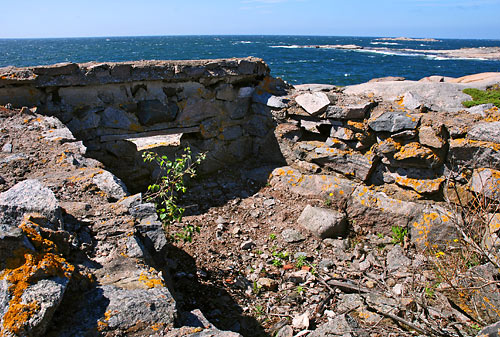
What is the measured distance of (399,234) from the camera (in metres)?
4.38

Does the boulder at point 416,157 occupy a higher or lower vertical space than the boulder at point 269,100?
lower

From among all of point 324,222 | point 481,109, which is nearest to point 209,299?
point 324,222

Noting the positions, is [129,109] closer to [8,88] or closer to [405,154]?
[8,88]

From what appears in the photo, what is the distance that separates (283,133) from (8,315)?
4491mm

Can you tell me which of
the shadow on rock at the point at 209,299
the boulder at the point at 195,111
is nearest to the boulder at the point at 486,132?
the shadow on rock at the point at 209,299

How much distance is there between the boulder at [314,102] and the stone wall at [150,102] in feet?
1.93

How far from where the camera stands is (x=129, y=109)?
509cm

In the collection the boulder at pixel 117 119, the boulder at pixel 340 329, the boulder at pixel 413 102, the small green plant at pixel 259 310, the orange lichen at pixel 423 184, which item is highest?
the boulder at pixel 413 102

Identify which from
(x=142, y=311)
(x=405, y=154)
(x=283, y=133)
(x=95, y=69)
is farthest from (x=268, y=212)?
(x=142, y=311)

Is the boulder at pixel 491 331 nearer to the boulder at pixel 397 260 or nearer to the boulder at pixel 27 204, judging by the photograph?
the boulder at pixel 397 260

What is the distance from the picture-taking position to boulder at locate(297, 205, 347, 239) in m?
4.42

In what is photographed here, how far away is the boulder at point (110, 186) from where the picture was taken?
2.89m

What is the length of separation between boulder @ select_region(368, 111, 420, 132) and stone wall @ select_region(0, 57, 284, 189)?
1.63m

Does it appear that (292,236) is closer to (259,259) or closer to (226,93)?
(259,259)
